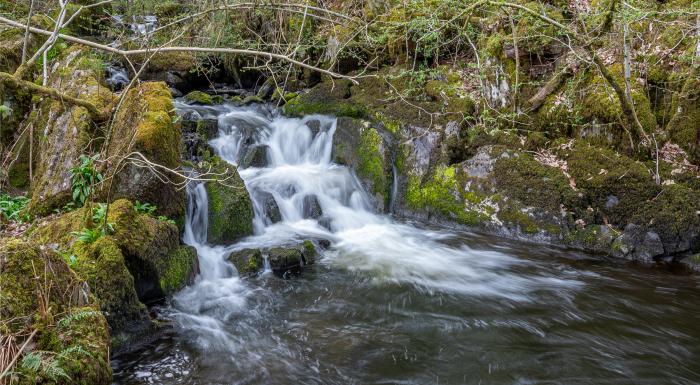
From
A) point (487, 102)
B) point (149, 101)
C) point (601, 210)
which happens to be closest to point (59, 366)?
point (149, 101)

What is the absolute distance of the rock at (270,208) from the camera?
7.88m

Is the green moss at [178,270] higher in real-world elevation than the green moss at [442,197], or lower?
lower

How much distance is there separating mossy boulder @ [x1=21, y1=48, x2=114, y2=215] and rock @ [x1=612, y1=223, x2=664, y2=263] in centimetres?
794

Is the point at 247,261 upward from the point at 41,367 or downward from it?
downward

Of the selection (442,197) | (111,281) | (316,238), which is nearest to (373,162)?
(442,197)

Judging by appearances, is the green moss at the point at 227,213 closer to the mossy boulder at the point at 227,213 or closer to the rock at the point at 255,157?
the mossy boulder at the point at 227,213

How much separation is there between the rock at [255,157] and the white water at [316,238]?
20cm

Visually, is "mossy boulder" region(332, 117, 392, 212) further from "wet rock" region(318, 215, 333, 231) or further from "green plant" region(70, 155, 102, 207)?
"green plant" region(70, 155, 102, 207)

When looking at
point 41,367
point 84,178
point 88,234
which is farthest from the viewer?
point 84,178

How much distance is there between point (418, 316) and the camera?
5.09 metres

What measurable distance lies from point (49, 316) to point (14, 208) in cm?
400

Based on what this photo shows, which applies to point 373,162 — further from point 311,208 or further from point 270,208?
point 270,208

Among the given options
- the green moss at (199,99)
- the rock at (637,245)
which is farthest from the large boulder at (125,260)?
the green moss at (199,99)

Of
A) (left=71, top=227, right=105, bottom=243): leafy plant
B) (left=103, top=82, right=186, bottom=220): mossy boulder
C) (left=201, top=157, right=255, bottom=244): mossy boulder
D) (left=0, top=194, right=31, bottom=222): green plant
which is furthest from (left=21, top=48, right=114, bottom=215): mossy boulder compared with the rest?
(left=201, top=157, right=255, bottom=244): mossy boulder
